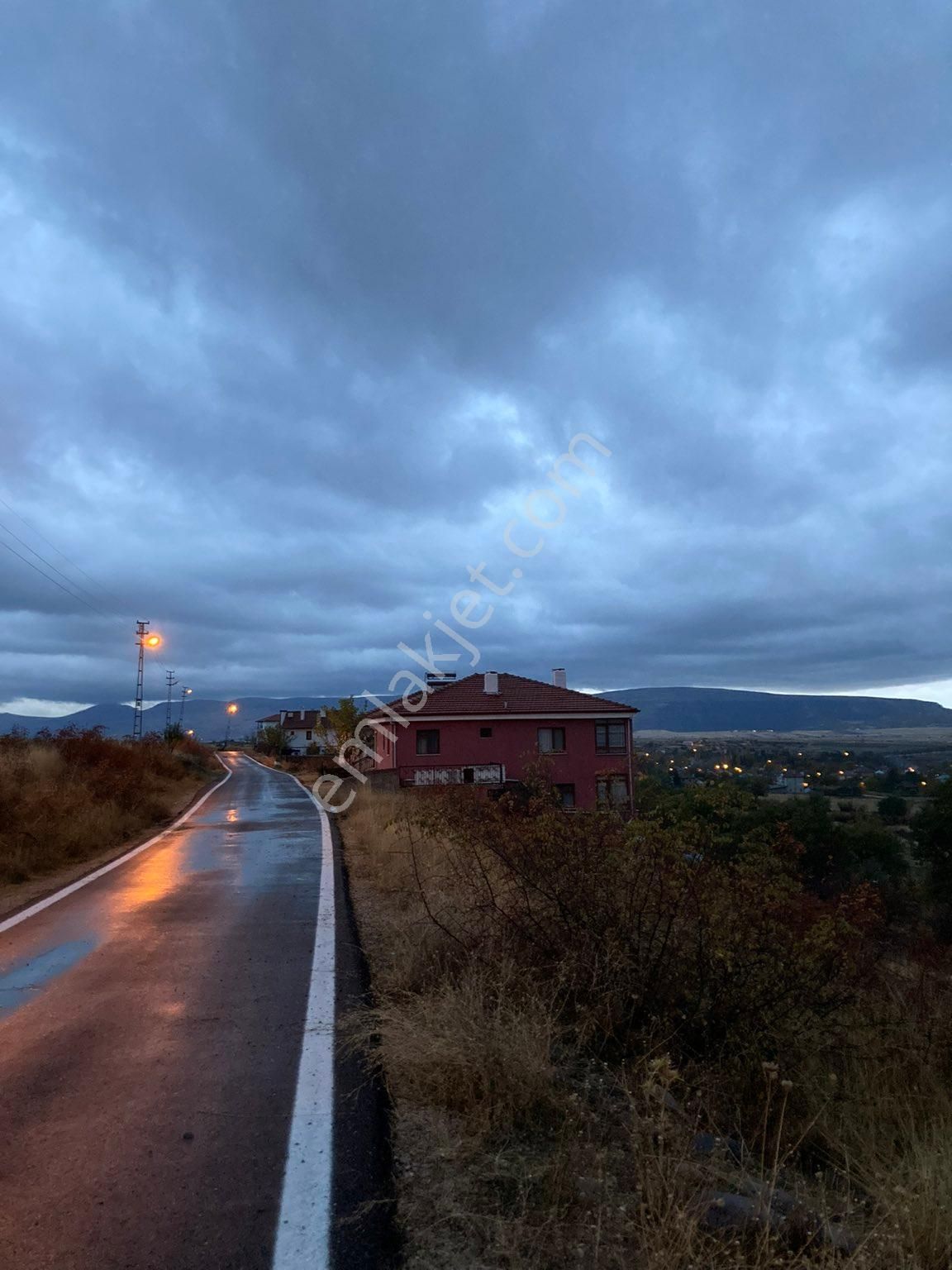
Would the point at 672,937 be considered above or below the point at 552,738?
below

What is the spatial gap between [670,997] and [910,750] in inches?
4739

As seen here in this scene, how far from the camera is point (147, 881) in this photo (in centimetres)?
1023

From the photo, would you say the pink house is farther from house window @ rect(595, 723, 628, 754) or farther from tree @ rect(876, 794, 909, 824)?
tree @ rect(876, 794, 909, 824)

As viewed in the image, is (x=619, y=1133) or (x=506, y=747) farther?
(x=506, y=747)

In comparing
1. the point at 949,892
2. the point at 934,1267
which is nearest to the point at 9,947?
the point at 934,1267

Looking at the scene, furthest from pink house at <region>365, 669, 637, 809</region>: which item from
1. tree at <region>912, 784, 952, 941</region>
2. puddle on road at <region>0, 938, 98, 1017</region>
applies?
puddle on road at <region>0, 938, 98, 1017</region>

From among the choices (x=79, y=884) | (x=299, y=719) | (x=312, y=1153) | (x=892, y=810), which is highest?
(x=299, y=719)

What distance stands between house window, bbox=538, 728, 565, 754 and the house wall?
167 millimetres

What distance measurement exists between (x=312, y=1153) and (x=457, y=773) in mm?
32340

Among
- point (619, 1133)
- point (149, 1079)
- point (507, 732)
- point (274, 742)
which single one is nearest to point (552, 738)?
point (507, 732)

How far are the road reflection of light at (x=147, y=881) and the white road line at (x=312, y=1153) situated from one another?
398cm

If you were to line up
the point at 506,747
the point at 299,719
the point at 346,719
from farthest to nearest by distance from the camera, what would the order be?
1. the point at 299,719
2. the point at 346,719
3. the point at 506,747

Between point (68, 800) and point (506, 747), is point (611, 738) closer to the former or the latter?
point (506, 747)

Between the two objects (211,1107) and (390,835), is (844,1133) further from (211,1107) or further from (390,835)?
(390,835)
